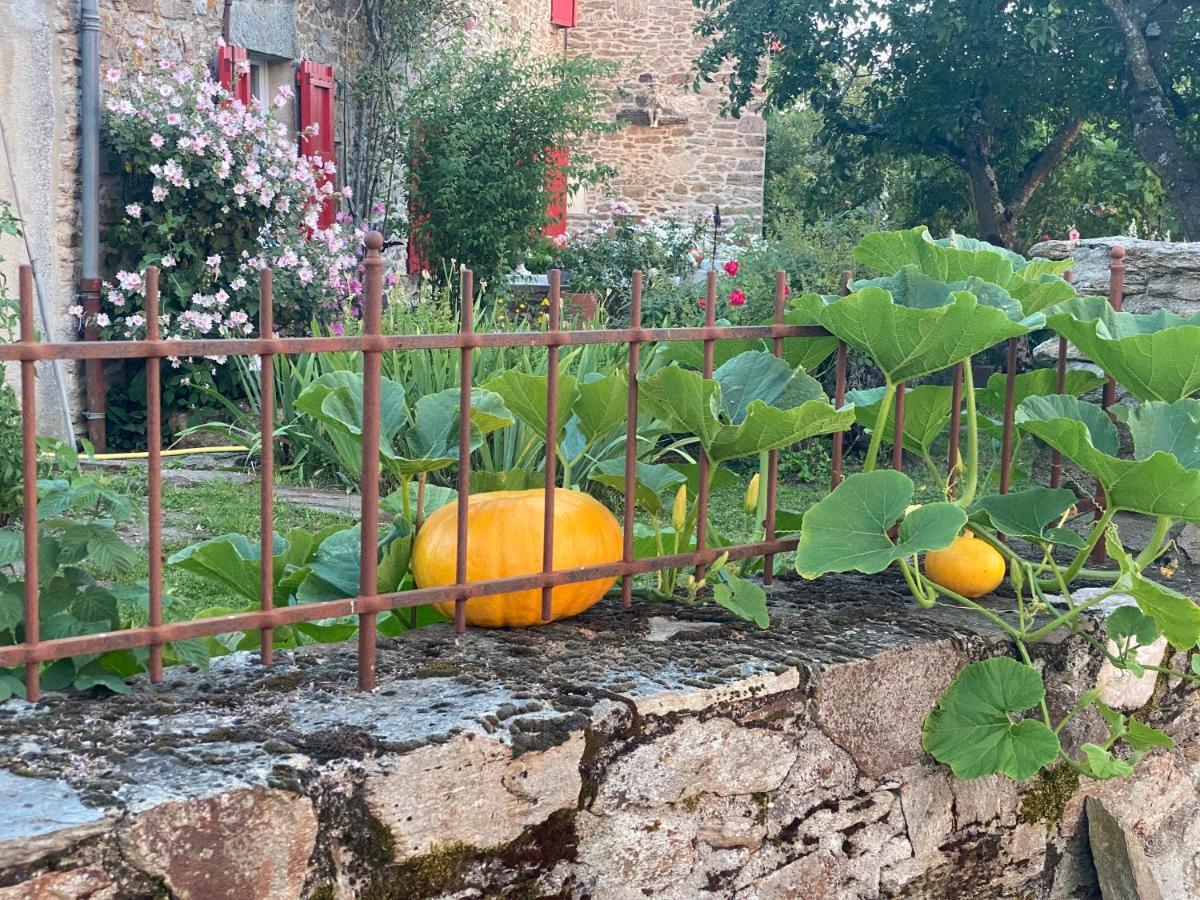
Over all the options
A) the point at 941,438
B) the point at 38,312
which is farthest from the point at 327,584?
the point at 38,312

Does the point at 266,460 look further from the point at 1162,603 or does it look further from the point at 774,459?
the point at 1162,603

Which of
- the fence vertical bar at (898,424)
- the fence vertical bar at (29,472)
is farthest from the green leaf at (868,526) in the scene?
the fence vertical bar at (29,472)

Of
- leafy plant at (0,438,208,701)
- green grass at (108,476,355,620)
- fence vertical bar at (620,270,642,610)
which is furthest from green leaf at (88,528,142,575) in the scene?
green grass at (108,476,355,620)

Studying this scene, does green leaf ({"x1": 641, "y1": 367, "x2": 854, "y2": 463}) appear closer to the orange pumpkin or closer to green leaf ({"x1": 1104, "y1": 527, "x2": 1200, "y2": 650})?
the orange pumpkin

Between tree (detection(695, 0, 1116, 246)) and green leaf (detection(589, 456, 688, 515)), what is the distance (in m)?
8.32

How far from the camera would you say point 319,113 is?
346 inches

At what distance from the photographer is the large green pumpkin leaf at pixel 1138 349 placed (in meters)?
2.12

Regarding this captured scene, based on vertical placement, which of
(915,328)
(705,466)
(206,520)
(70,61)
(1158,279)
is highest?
(70,61)

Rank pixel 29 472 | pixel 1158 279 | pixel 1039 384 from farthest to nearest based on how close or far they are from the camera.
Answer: pixel 1158 279
pixel 1039 384
pixel 29 472

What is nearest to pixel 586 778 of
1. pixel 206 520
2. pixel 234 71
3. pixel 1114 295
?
pixel 1114 295

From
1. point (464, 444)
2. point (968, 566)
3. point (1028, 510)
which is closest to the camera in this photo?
point (464, 444)

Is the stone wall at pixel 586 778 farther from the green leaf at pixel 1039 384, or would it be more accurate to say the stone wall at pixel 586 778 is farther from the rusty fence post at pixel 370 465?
→ the green leaf at pixel 1039 384

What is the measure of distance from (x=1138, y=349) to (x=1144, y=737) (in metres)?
0.63

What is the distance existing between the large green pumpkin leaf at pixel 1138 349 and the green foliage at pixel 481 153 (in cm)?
756
